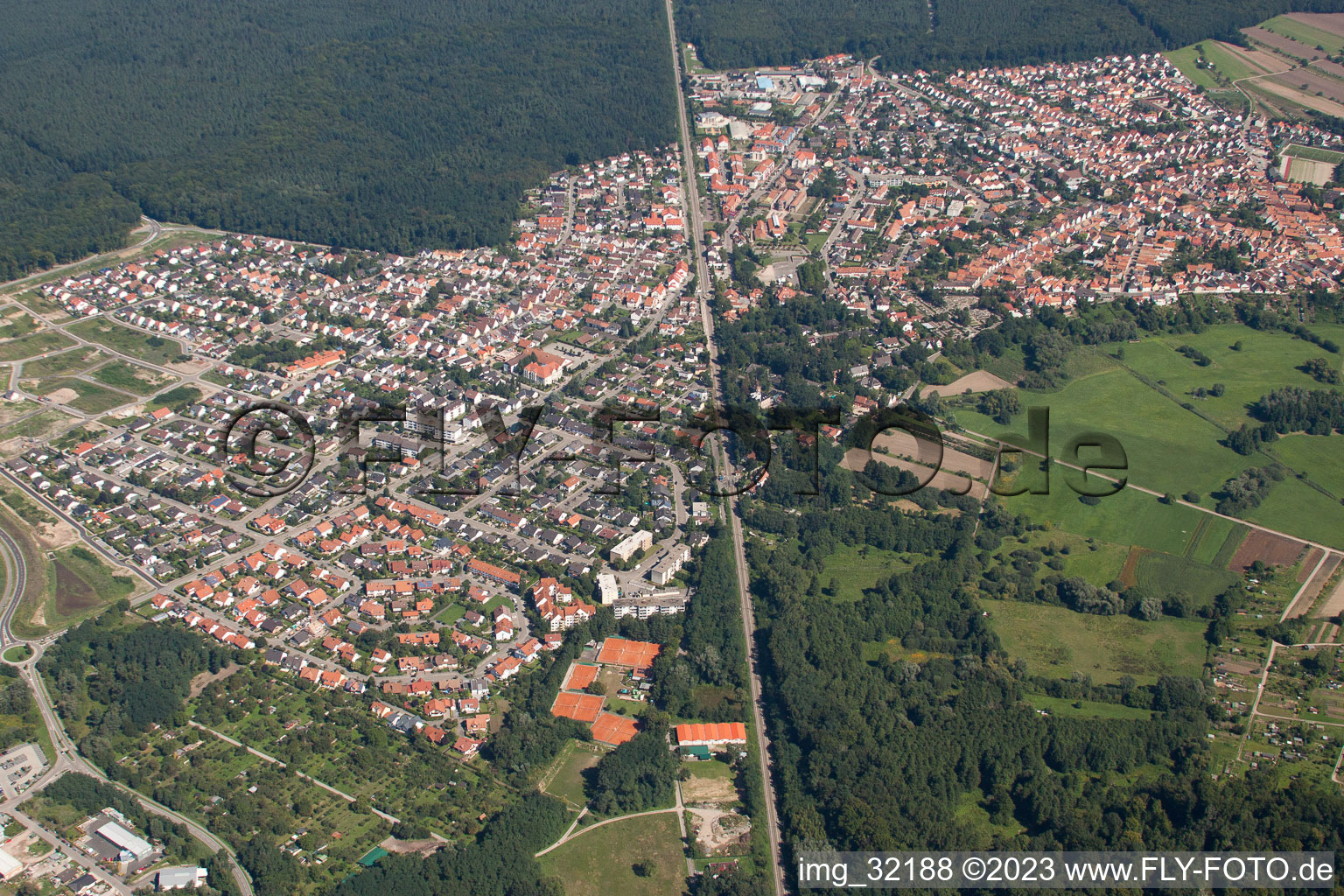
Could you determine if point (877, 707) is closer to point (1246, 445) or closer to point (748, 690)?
point (748, 690)

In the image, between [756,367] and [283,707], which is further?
[756,367]

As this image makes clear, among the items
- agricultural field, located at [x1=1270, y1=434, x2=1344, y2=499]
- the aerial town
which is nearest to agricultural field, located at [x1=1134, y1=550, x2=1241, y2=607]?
agricultural field, located at [x1=1270, y1=434, x2=1344, y2=499]

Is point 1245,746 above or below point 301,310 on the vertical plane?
below

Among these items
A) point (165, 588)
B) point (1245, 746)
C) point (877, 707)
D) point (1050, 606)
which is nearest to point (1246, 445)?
point (1050, 606)

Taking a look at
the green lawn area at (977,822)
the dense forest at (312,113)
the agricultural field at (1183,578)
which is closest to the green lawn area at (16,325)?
the dense forest at (312,113)

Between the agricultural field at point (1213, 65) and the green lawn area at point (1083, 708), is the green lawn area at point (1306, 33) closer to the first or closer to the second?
the agricultural field at point (1213, 65)

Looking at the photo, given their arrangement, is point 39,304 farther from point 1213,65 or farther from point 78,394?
point 1213,65

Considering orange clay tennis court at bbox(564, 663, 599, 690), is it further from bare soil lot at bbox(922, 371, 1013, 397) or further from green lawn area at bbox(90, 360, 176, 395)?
green lawn area at bbox(90, 360, 176, 395)
